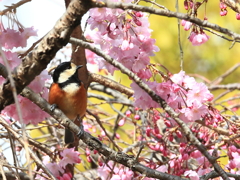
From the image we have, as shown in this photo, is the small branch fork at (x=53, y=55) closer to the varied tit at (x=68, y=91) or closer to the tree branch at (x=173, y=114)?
the tree branch at (x=173, y=114)

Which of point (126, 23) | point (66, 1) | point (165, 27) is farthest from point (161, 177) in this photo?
point (165, 27)

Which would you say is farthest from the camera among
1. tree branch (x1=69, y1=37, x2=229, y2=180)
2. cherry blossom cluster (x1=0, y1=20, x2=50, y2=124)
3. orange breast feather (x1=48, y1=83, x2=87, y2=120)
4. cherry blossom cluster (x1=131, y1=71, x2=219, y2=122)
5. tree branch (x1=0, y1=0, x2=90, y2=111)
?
orange breast feather (x1=48, y1=83, x2=87, y2=120)

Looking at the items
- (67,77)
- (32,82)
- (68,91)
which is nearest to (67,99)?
(68,91)

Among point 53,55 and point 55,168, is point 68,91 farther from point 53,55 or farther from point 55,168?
point 53,55

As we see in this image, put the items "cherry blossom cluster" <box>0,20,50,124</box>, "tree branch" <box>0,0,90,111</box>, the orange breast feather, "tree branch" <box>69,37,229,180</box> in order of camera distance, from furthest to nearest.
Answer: the orange breast feather
"cherry blossom cluster" <box>0,20,50,124</box>
"tree branch" <box>69,37,229,180</box>
"tree branch" <box>0,0,90,111</box>

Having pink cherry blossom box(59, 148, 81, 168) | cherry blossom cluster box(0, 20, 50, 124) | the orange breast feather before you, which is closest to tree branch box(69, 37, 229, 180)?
cherry blossom cluster box(0, 20, 50, 124)

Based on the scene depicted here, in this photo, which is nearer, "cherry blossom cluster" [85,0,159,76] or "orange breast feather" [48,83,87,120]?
"cherry blossom cluster" [85,0,159,76]

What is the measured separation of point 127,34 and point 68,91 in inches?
31.7

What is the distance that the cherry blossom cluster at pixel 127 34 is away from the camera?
207cm

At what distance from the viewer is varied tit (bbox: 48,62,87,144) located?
270 centimetres

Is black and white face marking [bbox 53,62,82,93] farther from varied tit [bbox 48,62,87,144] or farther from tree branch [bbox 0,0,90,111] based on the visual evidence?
tree branch [bbox 0,0,90,111]

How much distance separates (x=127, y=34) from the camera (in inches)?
82.0

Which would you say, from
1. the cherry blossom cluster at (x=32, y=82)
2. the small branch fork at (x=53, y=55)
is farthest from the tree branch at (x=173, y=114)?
the cherry blossom cluster at (x=32, y=82)

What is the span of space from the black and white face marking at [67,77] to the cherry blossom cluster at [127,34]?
1.76 ft
